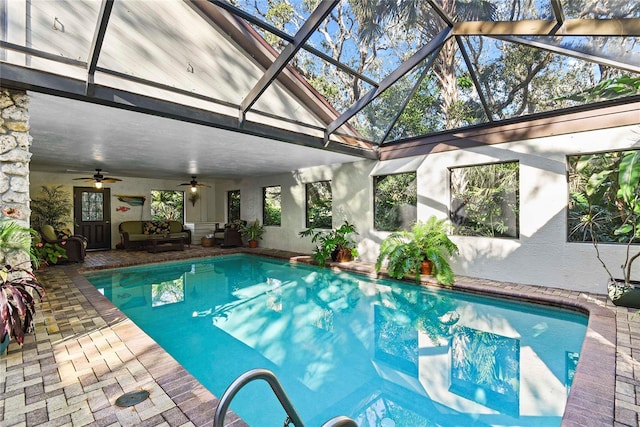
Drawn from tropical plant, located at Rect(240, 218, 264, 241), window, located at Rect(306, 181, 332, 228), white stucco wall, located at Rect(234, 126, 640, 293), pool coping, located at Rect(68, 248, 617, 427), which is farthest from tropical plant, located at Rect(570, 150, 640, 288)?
tropical plant, located at Rect(240, 218, 264, 241)

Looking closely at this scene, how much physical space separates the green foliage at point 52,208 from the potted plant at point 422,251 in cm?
1008

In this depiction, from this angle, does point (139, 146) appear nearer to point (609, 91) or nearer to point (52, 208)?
point (52, 208)

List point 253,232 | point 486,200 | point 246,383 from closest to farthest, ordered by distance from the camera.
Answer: point 246,383 → point 486,200 → point 253,232

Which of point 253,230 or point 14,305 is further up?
point 253,230

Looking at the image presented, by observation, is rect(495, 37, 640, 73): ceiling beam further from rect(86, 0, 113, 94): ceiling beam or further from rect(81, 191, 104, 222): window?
rect(81, 191, 104, 222): window

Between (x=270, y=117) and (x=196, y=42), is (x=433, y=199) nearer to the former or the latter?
(x=270, y=117)

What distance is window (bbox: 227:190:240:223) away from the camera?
1314cm

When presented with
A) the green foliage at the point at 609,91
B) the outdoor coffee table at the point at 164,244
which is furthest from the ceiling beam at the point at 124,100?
the outdoor coffee table at the point at 164,244

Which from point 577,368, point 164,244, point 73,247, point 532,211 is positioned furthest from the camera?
point 164,244

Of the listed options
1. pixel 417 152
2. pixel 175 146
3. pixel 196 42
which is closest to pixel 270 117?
pixel 196 42

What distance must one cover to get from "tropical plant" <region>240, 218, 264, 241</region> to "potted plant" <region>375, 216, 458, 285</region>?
19.3 ft

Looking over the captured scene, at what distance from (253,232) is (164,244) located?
3.08 meters

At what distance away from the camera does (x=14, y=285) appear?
2.93 meters

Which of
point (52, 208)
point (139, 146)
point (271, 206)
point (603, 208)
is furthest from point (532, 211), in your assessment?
point (52, 208)
